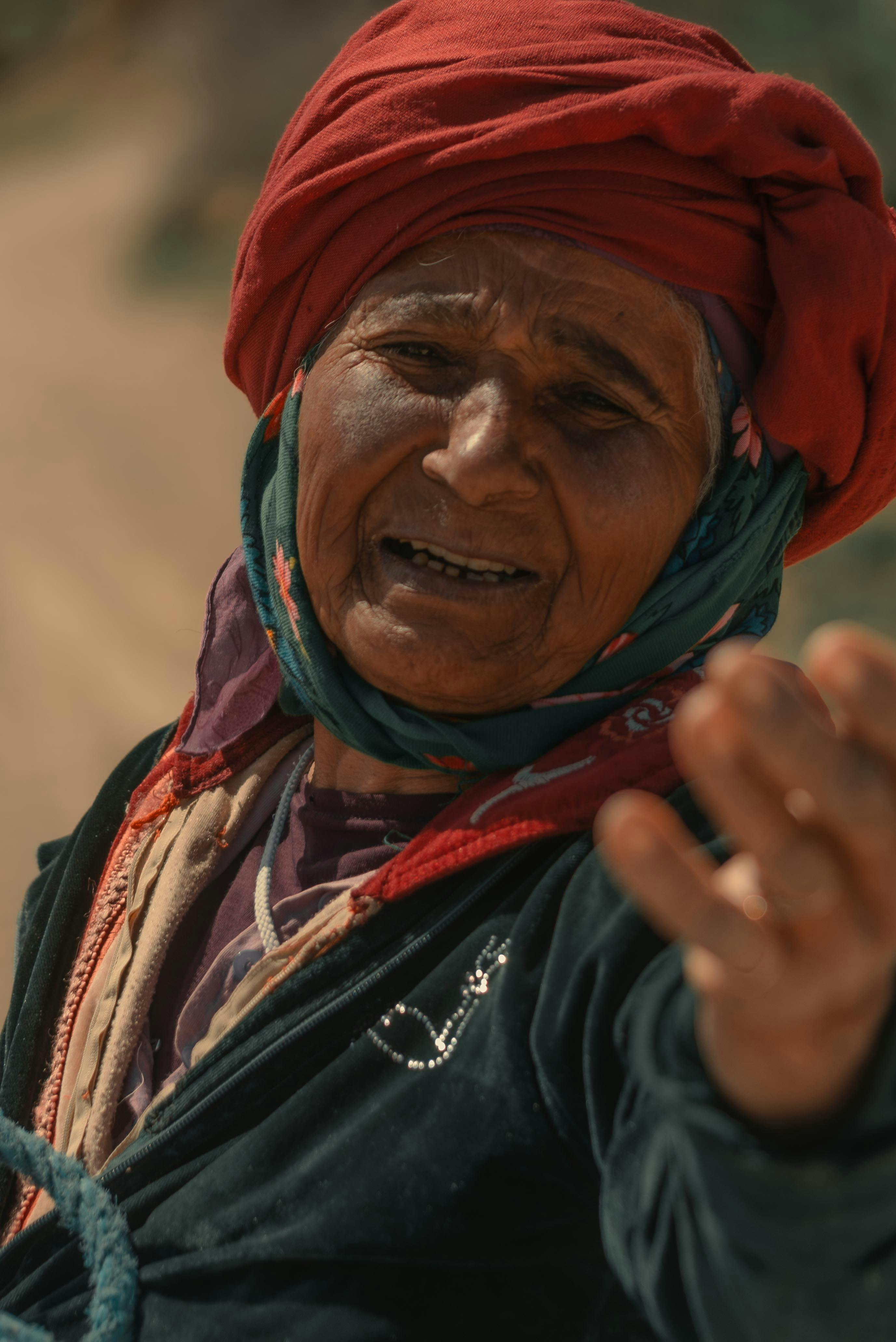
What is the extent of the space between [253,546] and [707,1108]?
1.29m

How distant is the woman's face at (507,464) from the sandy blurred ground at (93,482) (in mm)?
3368

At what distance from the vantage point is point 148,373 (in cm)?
571

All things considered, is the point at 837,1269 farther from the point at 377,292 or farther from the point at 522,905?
the point at 377,292

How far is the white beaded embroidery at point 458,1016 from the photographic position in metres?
1.35

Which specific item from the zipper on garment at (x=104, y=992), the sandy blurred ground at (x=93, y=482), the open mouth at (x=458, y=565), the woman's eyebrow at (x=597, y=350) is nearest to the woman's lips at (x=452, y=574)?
the open mouth at (x=458, y=565)

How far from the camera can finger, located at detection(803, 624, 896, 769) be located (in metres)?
0.74

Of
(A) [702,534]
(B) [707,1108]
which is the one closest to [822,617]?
(A) [702,534]

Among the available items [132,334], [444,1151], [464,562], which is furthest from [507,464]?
[132,334]

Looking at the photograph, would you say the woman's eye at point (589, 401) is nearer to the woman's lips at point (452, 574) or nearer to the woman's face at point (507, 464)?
the woman's face at point (507, 464)

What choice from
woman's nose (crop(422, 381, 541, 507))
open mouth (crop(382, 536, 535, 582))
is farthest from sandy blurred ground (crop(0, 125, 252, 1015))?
woman's nose (crop(422, 381, 541, 507))

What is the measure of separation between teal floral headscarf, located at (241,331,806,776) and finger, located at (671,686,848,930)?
841 millimetres

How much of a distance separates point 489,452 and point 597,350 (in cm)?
21

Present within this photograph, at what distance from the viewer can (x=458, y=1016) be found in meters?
1.36

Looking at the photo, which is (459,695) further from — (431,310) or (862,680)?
(862,680)
